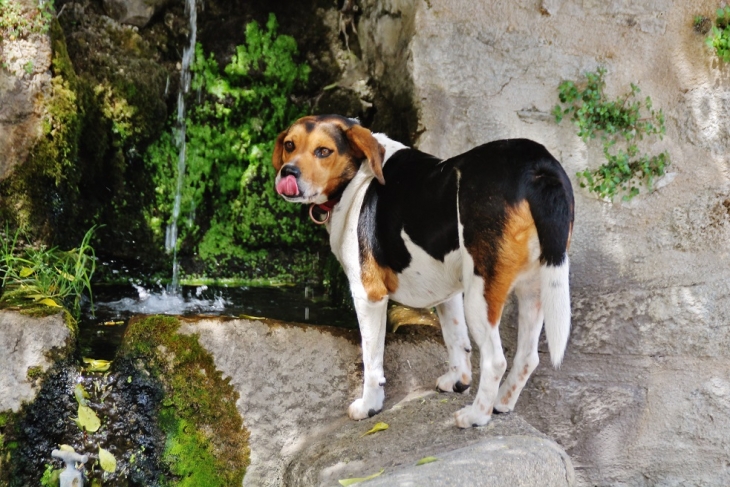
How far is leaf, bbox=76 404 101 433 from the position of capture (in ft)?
12.2

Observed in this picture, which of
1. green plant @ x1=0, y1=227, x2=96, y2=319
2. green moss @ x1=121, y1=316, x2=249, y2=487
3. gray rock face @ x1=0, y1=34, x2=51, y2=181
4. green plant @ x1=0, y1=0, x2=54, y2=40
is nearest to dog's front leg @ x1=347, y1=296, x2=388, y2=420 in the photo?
green moss @ x1=121, y1=316, x2=249, y2=487

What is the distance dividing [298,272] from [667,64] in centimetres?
305

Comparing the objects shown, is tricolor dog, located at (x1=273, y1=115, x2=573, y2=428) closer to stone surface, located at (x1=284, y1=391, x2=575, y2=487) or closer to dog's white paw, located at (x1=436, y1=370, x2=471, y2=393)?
dog's white paw, located at (x1=436, y1=370, x2=471, y2=393)

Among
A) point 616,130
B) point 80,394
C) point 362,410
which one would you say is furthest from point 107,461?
point 616,130

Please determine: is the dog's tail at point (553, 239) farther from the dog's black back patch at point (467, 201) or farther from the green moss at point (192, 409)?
the green moss at point (192, 409)

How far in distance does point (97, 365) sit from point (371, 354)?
1359 millimetres

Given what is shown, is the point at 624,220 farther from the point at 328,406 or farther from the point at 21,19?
the point at 21,19

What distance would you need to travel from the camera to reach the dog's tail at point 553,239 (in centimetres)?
327

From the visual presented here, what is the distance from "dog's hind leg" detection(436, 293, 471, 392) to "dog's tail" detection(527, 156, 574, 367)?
2.62ft

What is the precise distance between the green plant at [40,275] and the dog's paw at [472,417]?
2050 millimetres

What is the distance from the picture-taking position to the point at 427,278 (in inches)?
147

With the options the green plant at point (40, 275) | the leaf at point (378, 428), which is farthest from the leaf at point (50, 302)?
the leaf at point (378, 428)

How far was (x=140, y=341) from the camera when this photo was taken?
385 centimetres

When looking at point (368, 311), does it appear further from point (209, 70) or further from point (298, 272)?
point (209, 70)
